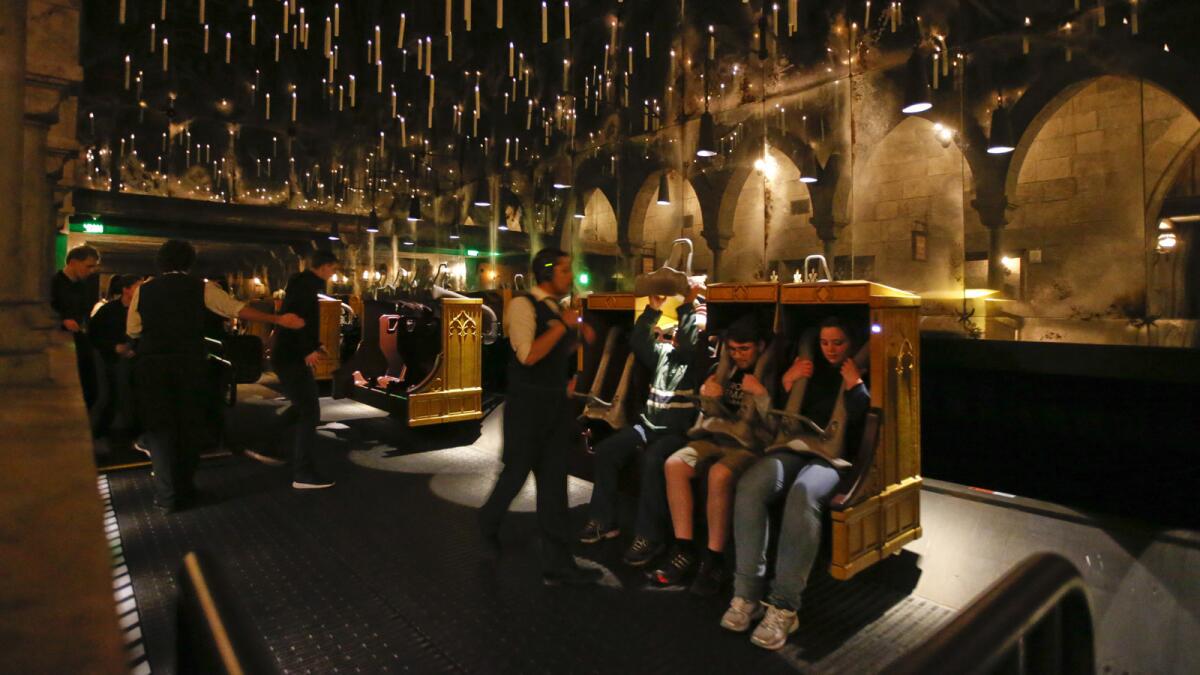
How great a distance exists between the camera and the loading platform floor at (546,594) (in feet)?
8.29

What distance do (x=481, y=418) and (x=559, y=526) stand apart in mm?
3561

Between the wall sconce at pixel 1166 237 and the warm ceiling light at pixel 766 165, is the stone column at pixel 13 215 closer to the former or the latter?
the warm ceiling light at pixel 766 165

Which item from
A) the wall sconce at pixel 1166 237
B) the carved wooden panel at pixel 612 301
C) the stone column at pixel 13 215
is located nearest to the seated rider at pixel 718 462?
the carved wooden panel at pixel 612 301

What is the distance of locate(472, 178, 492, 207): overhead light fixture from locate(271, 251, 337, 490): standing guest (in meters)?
10.2

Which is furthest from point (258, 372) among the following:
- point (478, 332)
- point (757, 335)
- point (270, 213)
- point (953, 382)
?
point (270, 213)

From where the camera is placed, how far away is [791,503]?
280 centimetres

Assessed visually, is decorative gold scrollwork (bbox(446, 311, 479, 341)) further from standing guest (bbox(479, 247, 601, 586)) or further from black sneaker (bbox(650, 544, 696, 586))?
black sneaker (bbox(650, 544, 696, 586))

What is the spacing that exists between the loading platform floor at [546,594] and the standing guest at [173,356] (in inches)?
12.5

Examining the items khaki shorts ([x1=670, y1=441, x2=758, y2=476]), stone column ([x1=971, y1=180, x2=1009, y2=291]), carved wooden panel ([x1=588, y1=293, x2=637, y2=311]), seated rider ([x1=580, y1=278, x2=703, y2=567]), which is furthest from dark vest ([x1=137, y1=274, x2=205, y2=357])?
stone column ([x1=971, y1=180, x2=1009, y2=291])

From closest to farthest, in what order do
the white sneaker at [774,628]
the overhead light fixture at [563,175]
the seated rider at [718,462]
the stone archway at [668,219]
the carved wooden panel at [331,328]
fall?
the white sneaker at [774,628]
the seated rider at [718,462]
the carved wooden panel at [331,328]
the stone archway at [668,219]
the overhead light fixture at [563,175]

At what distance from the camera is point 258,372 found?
7938mm

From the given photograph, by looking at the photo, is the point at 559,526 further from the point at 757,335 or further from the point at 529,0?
the point at 529,0

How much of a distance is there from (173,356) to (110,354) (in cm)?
227

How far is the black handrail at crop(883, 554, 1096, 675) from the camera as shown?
2.10 feet
